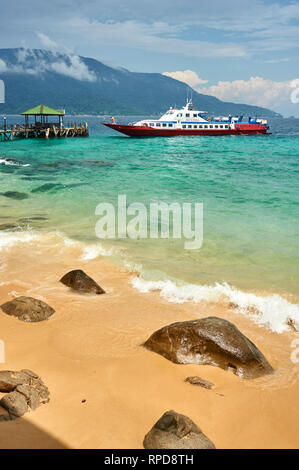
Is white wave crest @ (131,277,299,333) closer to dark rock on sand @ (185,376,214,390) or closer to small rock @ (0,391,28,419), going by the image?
dark rock on sand @ (185,376,214,390)

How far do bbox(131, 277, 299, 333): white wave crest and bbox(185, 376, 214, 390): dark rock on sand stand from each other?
2185 millimetres

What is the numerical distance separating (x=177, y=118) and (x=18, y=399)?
60.4 m

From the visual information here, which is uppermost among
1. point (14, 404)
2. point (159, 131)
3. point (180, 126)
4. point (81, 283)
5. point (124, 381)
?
point (180, 126)

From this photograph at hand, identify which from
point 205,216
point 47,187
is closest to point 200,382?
point 205,216

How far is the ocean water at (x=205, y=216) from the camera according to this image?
28.2ft

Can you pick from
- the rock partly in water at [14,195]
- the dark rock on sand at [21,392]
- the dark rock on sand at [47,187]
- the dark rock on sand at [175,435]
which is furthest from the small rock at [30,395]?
the dark rock on sand at [47,187]

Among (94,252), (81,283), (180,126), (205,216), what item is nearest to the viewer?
(81,283)

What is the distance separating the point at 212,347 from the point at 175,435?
1.65 meters

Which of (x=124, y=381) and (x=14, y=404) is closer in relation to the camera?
(x=14, y=404)

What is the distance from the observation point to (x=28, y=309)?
6.21 metres

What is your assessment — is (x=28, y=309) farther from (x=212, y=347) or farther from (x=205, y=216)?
(x=205, y=216)

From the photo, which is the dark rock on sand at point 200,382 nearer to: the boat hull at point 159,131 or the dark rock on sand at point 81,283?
the dark rock on sand at point 81,283

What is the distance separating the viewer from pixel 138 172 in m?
26.5

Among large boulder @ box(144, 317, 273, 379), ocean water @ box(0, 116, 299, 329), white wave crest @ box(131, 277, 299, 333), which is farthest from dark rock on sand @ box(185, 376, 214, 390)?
ocean water @ box(0, 116, 299, 329)
